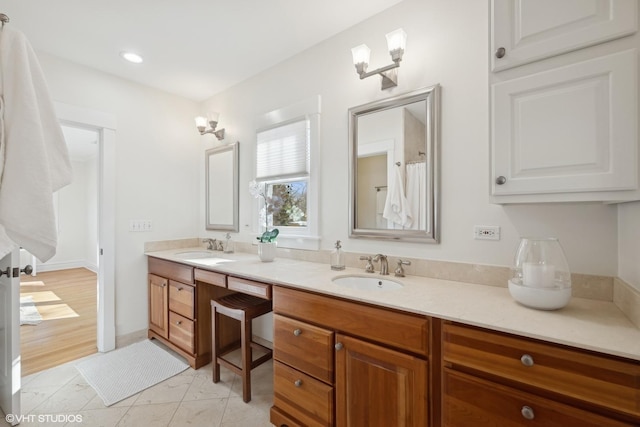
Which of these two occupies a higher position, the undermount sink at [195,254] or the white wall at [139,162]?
the white wall at [139,162]

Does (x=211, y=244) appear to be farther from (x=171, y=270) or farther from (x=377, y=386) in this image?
(x=377, y=386)

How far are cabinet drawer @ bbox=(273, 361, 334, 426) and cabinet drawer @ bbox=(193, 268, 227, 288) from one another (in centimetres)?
70

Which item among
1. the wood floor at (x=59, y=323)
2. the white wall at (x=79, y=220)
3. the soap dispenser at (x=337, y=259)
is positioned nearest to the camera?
the soap dispenser at (x=337, y=259)

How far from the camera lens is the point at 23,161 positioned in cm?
76

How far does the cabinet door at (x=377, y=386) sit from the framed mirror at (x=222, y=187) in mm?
1926

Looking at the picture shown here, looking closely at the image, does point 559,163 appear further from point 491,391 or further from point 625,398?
point 491,391

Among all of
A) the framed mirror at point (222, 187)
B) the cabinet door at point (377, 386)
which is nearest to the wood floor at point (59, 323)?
the framed mirror at point (222, 187)

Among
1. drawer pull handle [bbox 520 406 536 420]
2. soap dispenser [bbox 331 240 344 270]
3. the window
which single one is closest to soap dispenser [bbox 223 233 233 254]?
the window

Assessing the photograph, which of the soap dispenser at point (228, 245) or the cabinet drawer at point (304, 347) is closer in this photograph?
the cabinet drawer at point (304, 347)

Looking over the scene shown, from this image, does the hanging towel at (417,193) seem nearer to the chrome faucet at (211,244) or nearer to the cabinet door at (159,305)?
the chrome faucet at (211,244)

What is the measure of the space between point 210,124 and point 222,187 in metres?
0.68

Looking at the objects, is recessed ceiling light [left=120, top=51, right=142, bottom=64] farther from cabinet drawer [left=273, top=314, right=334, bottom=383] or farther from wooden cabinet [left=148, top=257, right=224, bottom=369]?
cabinet drawer [left=273, top=314, right=334, bottom=383]

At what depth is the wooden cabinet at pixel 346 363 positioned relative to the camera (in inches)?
45.8

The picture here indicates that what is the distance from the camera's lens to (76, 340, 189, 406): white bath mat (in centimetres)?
201
